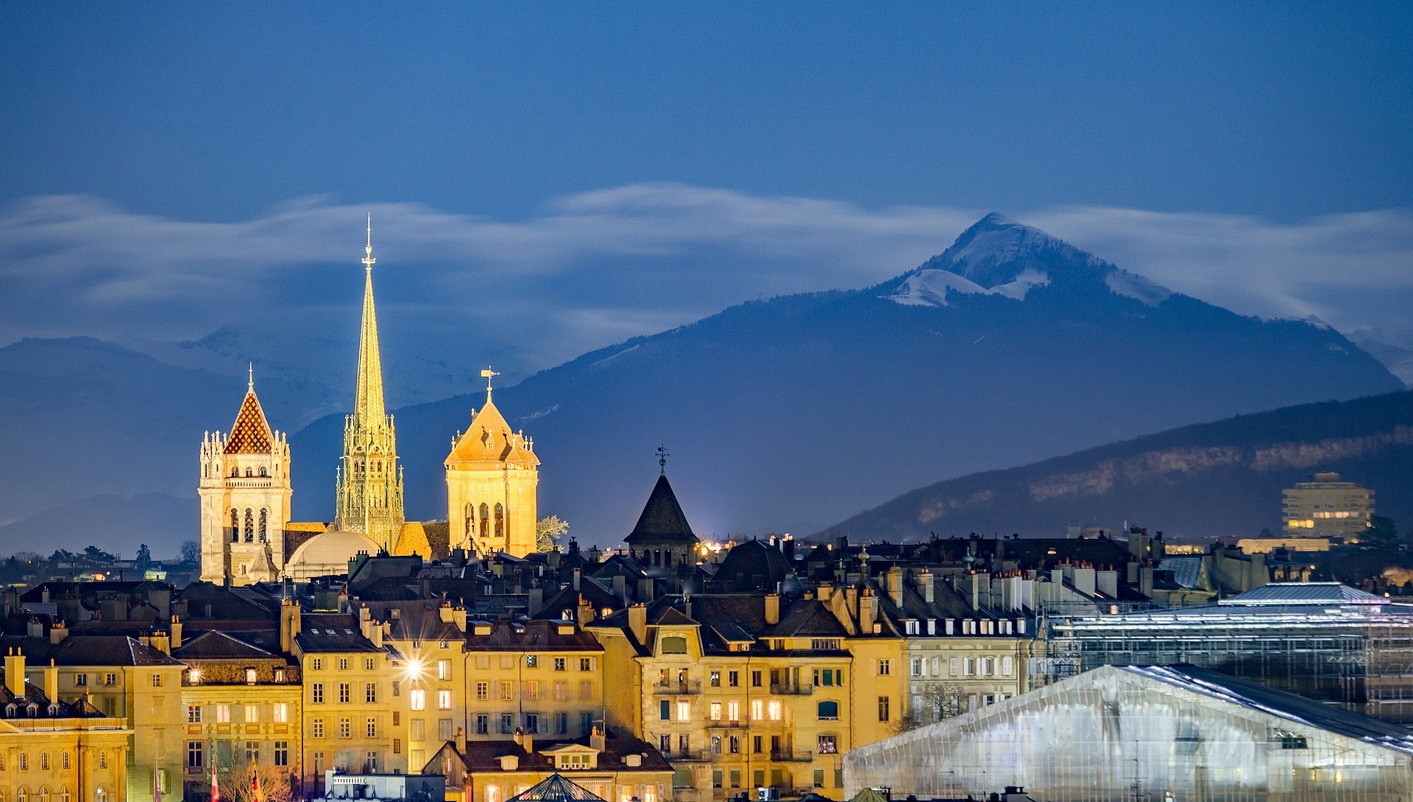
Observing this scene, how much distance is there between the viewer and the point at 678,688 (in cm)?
10500

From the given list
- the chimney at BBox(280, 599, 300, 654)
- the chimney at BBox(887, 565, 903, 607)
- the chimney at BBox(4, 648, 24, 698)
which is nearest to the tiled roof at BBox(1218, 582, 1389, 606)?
the chimney at BBox(887, 565, 903, 607)

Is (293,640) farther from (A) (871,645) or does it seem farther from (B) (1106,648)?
(B) (1106,648)

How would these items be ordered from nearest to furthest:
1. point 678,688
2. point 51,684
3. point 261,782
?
1. point 261,782
2. point 51,684
3. point 678,688

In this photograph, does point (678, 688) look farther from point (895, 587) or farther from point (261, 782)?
point (261, 782)

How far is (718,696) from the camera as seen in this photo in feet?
346

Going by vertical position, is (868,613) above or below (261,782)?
above

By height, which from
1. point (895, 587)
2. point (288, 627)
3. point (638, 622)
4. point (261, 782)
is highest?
point (895, 587)

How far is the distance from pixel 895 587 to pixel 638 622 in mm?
9024

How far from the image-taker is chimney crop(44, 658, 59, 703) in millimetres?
100438

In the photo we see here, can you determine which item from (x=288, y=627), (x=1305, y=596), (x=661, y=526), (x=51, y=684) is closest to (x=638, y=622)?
(x=288, y=627)

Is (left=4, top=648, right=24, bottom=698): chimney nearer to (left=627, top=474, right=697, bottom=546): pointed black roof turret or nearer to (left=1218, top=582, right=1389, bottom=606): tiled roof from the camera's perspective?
(left=1218, top=582, right=1389, bottom=606): tiled roof

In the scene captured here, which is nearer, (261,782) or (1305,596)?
(261,782)

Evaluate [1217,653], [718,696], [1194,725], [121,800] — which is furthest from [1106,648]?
[121,800]

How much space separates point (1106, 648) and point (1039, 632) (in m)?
4.87
